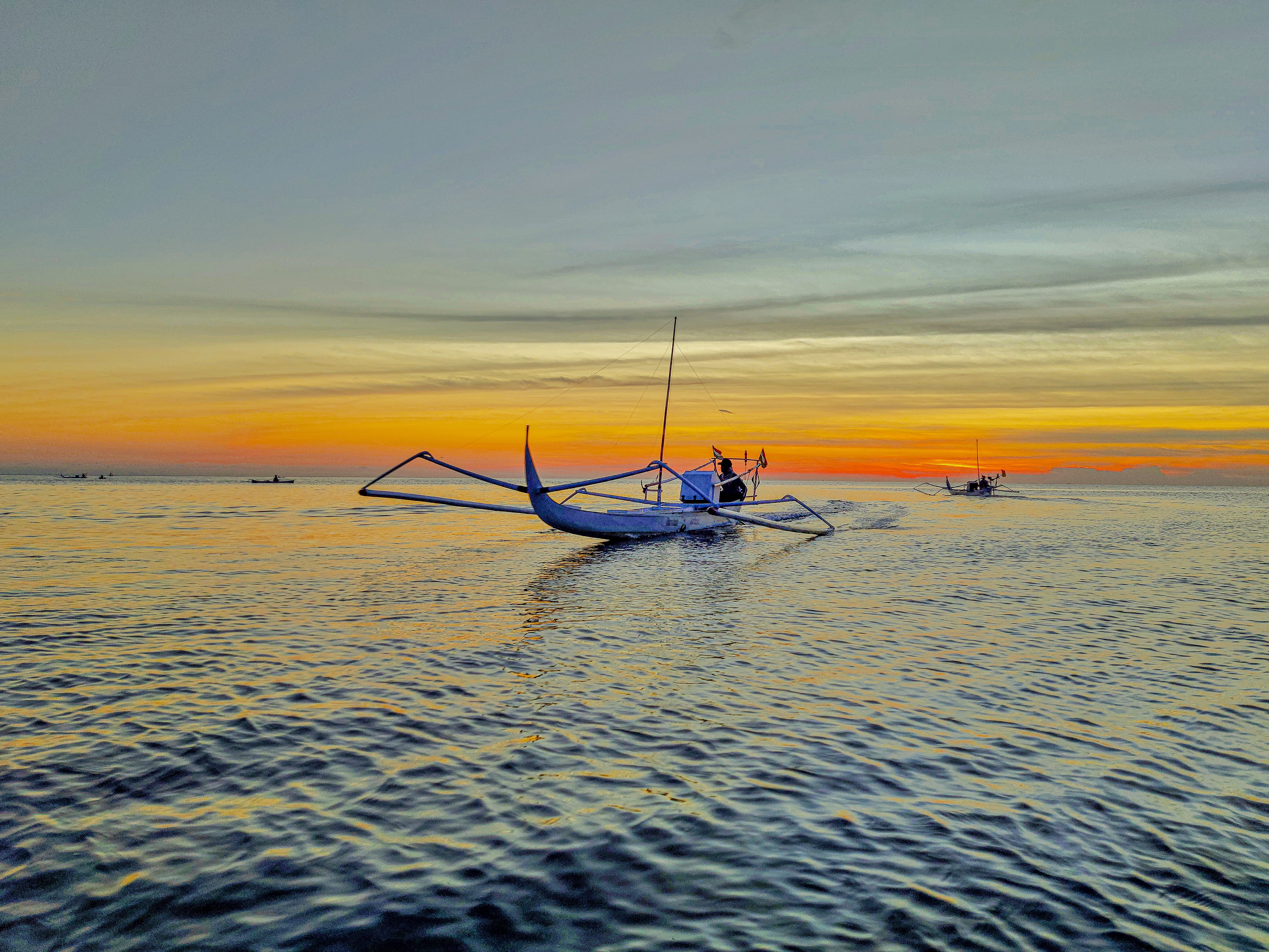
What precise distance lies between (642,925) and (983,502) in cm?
11479

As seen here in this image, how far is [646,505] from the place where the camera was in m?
47.7

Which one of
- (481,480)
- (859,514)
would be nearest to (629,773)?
(481,480)

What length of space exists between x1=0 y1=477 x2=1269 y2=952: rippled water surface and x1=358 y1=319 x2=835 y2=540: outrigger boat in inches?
375

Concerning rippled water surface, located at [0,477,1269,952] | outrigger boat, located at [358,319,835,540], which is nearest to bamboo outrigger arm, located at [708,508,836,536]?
outrigger boat, located at [358,319,835,540]

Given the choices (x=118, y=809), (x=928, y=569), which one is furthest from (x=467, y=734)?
(x=928, y=569)

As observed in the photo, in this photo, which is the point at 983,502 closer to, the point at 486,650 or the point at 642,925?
the point at 486,650

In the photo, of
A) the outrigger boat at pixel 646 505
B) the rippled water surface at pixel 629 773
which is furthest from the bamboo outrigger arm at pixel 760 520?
the rippled water surface at pixel 629 773

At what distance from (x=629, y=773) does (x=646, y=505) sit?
3941cm

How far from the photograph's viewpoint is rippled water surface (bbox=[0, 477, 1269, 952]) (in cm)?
547

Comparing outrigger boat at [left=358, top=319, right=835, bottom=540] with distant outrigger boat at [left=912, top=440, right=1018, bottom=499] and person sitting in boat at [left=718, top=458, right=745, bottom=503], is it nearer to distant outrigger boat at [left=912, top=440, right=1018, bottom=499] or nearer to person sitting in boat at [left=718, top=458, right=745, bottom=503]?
person sitting in boat at [left=718, top=458, right=745, bottom=503]

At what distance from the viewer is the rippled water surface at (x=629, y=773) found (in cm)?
547

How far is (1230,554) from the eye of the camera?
3772 cm

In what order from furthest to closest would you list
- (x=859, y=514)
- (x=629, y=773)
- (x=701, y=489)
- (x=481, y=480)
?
(x=859, y=514)
(x=701, y=489)
(x=481, y=480)
(x=629, y=773)

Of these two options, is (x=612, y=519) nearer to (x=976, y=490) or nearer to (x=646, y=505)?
(x=646, y=505)
